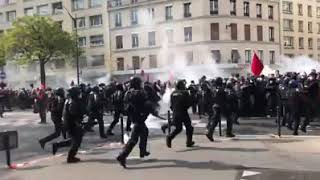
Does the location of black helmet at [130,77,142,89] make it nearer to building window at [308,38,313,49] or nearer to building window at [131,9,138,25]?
building window at [131,9,138,25]

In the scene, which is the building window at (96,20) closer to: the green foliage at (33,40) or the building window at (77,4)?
the building window at (77,4)

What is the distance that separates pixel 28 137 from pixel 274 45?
189 ft

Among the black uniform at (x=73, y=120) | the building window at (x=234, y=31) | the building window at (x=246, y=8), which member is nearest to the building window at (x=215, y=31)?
the building window at (x=234, y=31)

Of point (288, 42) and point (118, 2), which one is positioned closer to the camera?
point (118, 2)

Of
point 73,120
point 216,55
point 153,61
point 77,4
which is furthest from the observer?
point 77,4

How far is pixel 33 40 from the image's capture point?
6266 centimetres

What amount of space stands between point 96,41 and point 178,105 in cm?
6500

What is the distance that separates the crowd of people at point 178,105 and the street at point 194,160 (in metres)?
0.43

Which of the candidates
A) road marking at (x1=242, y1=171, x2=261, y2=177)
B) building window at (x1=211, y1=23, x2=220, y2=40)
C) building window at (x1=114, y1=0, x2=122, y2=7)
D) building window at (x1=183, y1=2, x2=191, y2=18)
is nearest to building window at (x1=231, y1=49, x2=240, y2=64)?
building window at (x1=211, y1=23, x2=220, y2=40)

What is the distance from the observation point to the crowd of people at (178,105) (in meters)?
12.4

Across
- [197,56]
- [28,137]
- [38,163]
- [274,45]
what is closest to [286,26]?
[274,45]

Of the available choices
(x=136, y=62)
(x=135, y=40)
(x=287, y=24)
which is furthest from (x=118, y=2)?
(x=287, y=24)

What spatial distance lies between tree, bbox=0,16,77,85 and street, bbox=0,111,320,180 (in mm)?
46257

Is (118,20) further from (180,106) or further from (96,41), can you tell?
(180,106)
